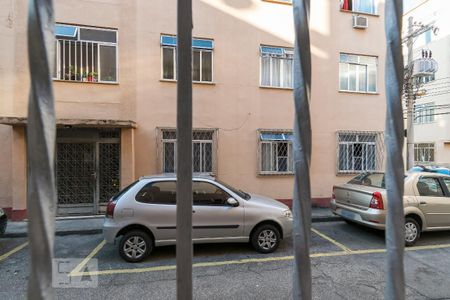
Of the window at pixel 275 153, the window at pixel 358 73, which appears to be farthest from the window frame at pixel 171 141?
the window at pixel 358 73

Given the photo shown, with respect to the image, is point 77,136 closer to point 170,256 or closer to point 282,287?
point 170,256

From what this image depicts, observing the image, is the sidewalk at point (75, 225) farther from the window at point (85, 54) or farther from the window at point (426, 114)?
the window at point (426, 114)

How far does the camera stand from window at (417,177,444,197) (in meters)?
6.76

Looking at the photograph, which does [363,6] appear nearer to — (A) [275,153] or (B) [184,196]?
(A) [275,153]

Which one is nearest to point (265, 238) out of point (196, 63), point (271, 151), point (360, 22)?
point (271, 151)

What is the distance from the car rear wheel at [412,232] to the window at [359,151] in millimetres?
4153

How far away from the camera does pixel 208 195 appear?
5.96 metres

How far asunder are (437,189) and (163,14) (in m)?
8.87

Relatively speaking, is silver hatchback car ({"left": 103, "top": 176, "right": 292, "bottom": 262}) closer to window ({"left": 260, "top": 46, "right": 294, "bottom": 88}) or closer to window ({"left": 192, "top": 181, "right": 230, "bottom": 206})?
window ({"left": 192, "top": 181, "right": 230, "bottom": 206})

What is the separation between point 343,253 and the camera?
19.3 ft

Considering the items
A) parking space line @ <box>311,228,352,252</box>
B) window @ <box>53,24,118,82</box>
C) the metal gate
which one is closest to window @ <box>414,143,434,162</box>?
parking space line @ <box>311,228,352,252</box>

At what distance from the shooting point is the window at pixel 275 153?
1000 cm

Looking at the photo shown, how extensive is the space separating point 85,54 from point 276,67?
6105 millimetres

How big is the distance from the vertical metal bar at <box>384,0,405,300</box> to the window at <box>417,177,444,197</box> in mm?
6597
